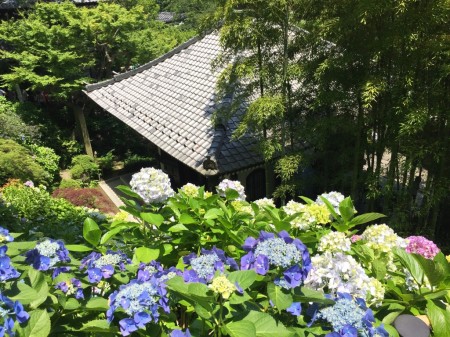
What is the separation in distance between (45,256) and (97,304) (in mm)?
220

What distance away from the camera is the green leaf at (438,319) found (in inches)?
43.9

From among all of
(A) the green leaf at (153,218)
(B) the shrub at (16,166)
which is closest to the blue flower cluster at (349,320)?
(A) the green leaf at (153,218)

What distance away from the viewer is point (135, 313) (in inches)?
38.4

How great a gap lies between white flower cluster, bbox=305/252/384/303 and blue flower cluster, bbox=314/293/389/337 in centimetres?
11

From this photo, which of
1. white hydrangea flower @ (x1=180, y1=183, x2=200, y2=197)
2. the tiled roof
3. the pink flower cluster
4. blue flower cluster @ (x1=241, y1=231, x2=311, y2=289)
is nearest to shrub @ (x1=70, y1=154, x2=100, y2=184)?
the tiled roof

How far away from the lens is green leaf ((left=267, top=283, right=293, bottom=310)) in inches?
39.3

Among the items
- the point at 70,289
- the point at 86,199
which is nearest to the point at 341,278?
the point at 70,289

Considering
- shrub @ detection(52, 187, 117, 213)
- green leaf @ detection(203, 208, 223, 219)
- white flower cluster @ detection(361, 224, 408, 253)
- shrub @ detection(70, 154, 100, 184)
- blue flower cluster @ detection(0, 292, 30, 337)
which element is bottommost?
shrub @ detection(70, 154, 100, 184)

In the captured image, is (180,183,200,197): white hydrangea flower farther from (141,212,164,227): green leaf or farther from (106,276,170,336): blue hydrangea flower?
(106,276,170,336): blue hydrangea flower

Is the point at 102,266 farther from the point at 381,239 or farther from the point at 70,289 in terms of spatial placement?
the point at 381,239

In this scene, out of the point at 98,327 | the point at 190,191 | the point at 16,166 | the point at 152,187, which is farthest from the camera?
the point at 16,166

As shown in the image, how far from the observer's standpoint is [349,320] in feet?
3.21

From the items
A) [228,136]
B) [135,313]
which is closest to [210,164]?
[228,136]

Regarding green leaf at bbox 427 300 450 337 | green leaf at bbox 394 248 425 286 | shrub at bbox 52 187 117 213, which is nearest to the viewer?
green leaf at bbox 427 300 450 337
